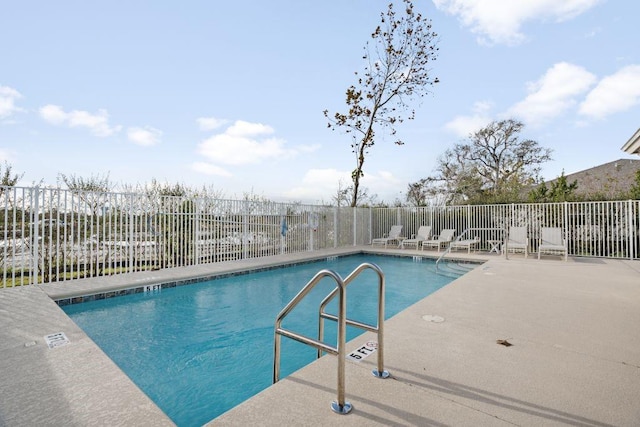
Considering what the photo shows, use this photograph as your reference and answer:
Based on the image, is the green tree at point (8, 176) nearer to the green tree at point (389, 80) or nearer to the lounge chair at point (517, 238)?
the green tree at point (389, 80)

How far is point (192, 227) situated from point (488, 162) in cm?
2563

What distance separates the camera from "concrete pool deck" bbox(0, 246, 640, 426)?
2002mm

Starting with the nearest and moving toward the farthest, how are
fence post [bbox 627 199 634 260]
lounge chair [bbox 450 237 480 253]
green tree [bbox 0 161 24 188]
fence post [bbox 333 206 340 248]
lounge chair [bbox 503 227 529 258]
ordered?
green tree [bbox 0 161 24 188] < fence post [bbox 627 199 634 260] < lounge chair [bbox 503 227 529 258] < lounge chair [bbox 450 237 480 253] < fence post [bbox 333 206 340 248]

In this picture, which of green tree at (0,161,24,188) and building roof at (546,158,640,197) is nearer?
green tree at (0,161,24,188)

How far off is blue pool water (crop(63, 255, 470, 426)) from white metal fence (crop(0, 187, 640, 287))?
5.62 ft

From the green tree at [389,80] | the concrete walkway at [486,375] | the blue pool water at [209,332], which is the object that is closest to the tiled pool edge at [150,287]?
the blue pool water at [209,332]

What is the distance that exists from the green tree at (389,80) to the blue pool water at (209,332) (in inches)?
414

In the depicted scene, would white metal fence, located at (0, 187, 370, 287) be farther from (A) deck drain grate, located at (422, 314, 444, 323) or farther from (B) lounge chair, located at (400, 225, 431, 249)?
(A) deck drain grate, located at (422, 314, 444, 323)

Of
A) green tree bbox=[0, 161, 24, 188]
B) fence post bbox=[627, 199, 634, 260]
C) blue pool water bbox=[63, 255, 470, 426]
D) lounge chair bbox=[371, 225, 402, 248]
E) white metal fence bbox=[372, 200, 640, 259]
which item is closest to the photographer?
blue pool water bbox=[63, 255, 470, 426]

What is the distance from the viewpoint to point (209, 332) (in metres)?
4.73

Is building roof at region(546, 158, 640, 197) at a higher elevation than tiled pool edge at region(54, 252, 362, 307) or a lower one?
higher

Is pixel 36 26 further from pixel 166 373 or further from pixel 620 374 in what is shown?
pixel 620 374

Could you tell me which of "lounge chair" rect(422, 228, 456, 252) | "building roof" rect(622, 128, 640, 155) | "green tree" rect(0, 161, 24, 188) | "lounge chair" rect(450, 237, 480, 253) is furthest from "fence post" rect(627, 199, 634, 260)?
"green tree" rect(0, 161, 24, 188)

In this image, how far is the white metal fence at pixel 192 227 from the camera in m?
6.24
